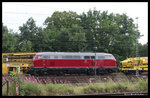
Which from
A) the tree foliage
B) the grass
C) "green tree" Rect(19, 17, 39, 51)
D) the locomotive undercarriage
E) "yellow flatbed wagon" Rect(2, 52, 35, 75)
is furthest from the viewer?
the tree foliage

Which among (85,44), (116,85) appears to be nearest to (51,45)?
(85,44)

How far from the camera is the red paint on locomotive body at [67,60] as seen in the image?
24094 millimetres

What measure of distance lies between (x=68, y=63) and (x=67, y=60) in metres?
0.38

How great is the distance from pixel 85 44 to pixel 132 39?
8.50 meters

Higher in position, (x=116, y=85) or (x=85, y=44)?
(x=85, y=44)

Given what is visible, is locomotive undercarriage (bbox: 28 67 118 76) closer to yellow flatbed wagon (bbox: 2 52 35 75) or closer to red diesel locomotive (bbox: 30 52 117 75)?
red diesel locomotive (bbox: 30 52 117 75)

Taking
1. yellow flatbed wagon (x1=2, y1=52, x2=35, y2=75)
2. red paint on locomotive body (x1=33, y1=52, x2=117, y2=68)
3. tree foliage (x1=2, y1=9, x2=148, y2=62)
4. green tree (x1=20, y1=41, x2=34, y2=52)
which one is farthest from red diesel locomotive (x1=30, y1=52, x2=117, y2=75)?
tree foliage (x1=2, y1=9, x2=148, y2=62)

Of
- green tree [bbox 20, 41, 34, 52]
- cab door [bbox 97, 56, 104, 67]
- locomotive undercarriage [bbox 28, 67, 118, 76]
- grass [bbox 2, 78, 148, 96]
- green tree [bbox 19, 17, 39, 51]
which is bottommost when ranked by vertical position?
locomotive undercarriage [bbox 28, 67, 118, 76]

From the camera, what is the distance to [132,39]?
35.3 metres

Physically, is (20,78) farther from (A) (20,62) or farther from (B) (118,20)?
(B) (118,20)

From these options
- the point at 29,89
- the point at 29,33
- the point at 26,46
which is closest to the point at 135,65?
the point at 26,46

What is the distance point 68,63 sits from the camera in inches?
968

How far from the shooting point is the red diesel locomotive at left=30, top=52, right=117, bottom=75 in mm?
24047

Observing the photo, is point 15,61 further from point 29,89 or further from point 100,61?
point 29,89
